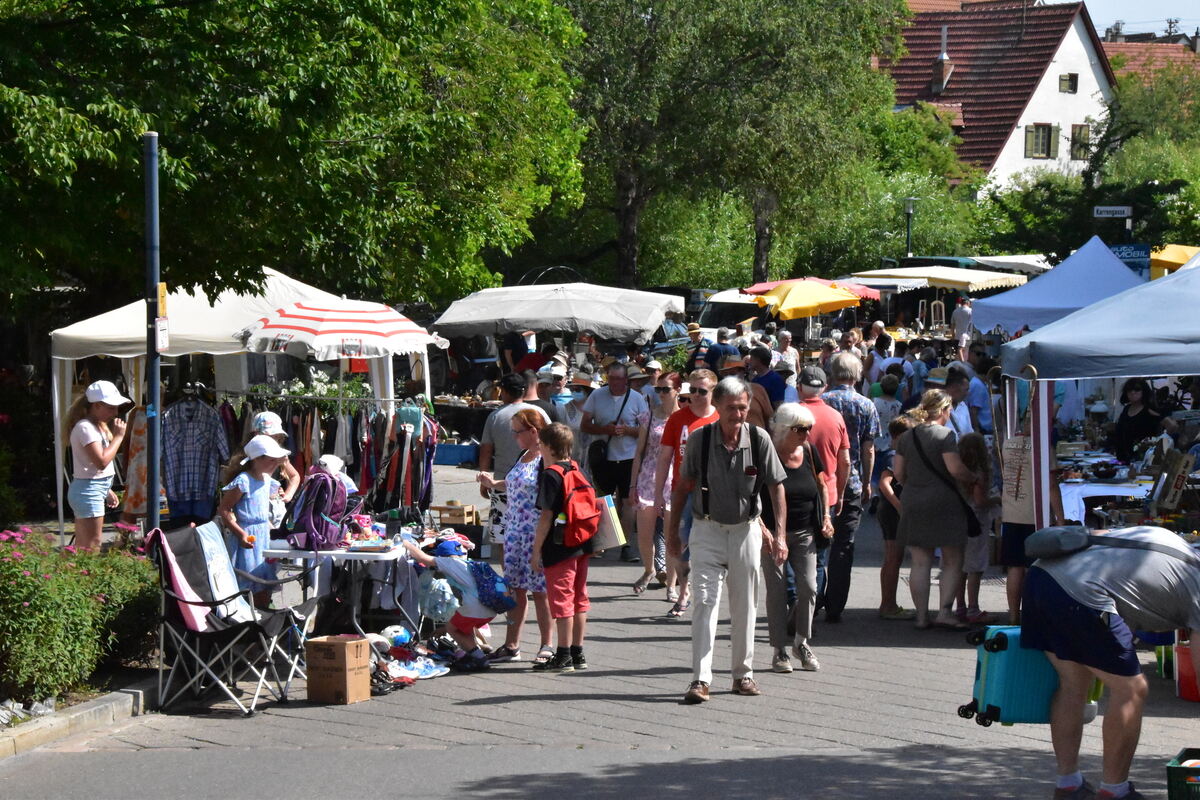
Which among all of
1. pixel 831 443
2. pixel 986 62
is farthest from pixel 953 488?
pixel 986 62

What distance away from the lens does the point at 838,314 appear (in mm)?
35531

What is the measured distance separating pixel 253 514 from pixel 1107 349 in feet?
17.9

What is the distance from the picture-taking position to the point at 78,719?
7715mm

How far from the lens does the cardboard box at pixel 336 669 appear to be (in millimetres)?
8297

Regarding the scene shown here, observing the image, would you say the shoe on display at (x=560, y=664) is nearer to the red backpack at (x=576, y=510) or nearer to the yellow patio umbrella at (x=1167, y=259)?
the red backpack at (x=576, y=510)

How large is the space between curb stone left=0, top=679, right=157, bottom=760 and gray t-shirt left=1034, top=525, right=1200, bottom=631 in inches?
199

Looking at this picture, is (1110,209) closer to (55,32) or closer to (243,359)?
(243,359)

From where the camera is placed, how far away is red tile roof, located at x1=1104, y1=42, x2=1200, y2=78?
62.3 metres

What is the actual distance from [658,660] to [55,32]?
6804 millimetres

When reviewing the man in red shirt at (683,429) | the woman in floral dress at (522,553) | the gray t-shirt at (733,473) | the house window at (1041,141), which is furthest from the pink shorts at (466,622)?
the house window at (1041,141)

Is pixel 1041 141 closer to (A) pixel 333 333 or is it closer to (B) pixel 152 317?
(A) pixel 333 333

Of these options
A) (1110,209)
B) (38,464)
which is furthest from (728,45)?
(38,464)

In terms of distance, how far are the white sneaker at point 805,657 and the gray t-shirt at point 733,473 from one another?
123cm

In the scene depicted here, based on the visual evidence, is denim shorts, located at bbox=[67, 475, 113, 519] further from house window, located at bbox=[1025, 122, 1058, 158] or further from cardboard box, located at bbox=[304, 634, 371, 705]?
house window, located at bbox=[1025, 122, 1058, 158]
